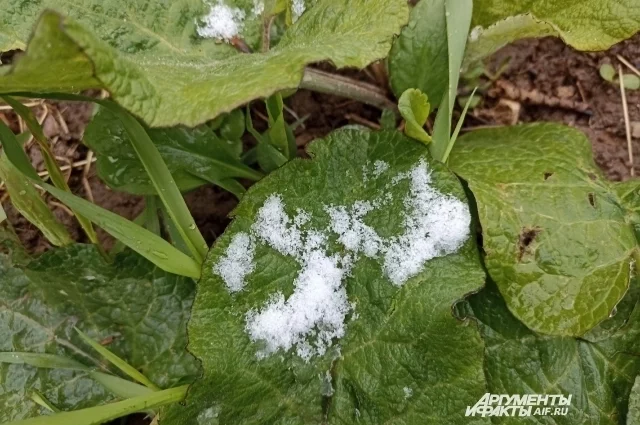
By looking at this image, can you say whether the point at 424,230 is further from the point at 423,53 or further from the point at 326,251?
the point at 423,53

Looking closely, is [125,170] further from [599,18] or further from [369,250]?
[599,18]

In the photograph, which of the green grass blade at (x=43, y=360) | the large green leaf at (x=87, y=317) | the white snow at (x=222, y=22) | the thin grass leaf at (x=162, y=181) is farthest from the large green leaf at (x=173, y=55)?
the green grass blade at (x=43, y=360)

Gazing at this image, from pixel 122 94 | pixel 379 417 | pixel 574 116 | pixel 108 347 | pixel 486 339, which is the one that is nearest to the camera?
pixel 122 94

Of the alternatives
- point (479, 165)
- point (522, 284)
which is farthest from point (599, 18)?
point (522, 284)

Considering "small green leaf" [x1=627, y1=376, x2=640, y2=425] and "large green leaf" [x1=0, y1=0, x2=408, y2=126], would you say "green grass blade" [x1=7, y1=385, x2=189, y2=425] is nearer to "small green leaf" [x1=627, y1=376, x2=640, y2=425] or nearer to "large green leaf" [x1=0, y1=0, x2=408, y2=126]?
"large green leaf" [x1=0, y1=0, x2=408, y2=126]

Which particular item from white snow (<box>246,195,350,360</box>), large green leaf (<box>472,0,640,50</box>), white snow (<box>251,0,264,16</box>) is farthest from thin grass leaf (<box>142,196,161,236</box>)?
large green leaf (<box>472,0,640,50</box>)

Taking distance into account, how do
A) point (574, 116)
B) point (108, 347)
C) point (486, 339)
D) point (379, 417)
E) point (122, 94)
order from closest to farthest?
→ 1. point (122, 94)
2. point (379, 417)
3. point (486, 339)
4. point (108, 347)
5. point (574, 116)
